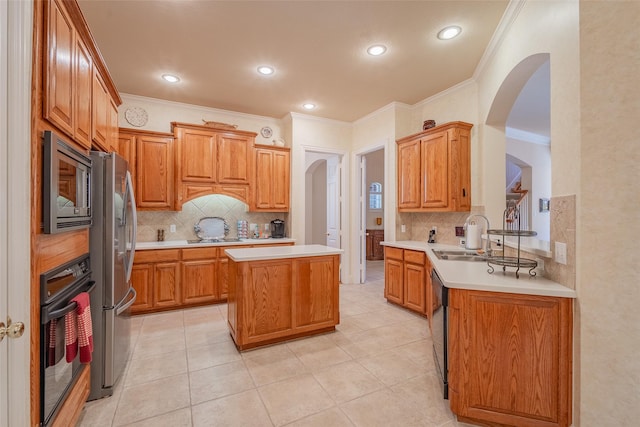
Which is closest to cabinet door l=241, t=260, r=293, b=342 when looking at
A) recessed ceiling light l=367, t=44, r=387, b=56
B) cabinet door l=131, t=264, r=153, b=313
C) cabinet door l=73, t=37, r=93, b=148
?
cabinet door l=73, t=37, r=93, b=148

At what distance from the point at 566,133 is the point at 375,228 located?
7.20 m

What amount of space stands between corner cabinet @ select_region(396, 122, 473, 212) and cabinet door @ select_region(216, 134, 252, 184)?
2.48 meters

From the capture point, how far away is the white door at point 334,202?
5.46m

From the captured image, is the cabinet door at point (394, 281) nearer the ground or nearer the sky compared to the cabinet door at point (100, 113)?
nearer the ground

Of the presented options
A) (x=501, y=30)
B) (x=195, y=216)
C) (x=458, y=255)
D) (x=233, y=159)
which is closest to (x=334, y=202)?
(x=233, y=159)

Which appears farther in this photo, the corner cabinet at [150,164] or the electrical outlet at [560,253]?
the corner cabinet at [150,164]

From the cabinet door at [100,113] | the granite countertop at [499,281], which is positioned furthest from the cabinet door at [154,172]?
the granite countertop at [499,281]

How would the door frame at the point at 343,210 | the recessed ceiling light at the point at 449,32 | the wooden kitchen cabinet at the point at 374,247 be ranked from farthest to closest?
the wooden kitchen cabinet at the point at 374,247 < the door frame at the point at 343,210 < the recessed ceiling light at the point at 449,32

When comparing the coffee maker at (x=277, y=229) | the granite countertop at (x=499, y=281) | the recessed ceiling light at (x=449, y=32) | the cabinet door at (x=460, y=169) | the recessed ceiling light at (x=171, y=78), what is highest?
the recessed ceiling light at (x=449, y=32)

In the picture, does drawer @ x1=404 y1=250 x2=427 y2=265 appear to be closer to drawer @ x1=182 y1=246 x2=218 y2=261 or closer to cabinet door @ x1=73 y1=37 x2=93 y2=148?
drawer @ x1=182 y1=246 x2=218 y2=261

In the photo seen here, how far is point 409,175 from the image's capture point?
4188mm

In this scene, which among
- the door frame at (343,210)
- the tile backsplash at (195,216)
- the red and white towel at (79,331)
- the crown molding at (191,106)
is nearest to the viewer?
the red and white towel at (79,331)

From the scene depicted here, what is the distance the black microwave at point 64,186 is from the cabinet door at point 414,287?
3.37m

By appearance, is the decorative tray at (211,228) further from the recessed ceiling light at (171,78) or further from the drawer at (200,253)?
the recessed ceiling light at (171,78)
